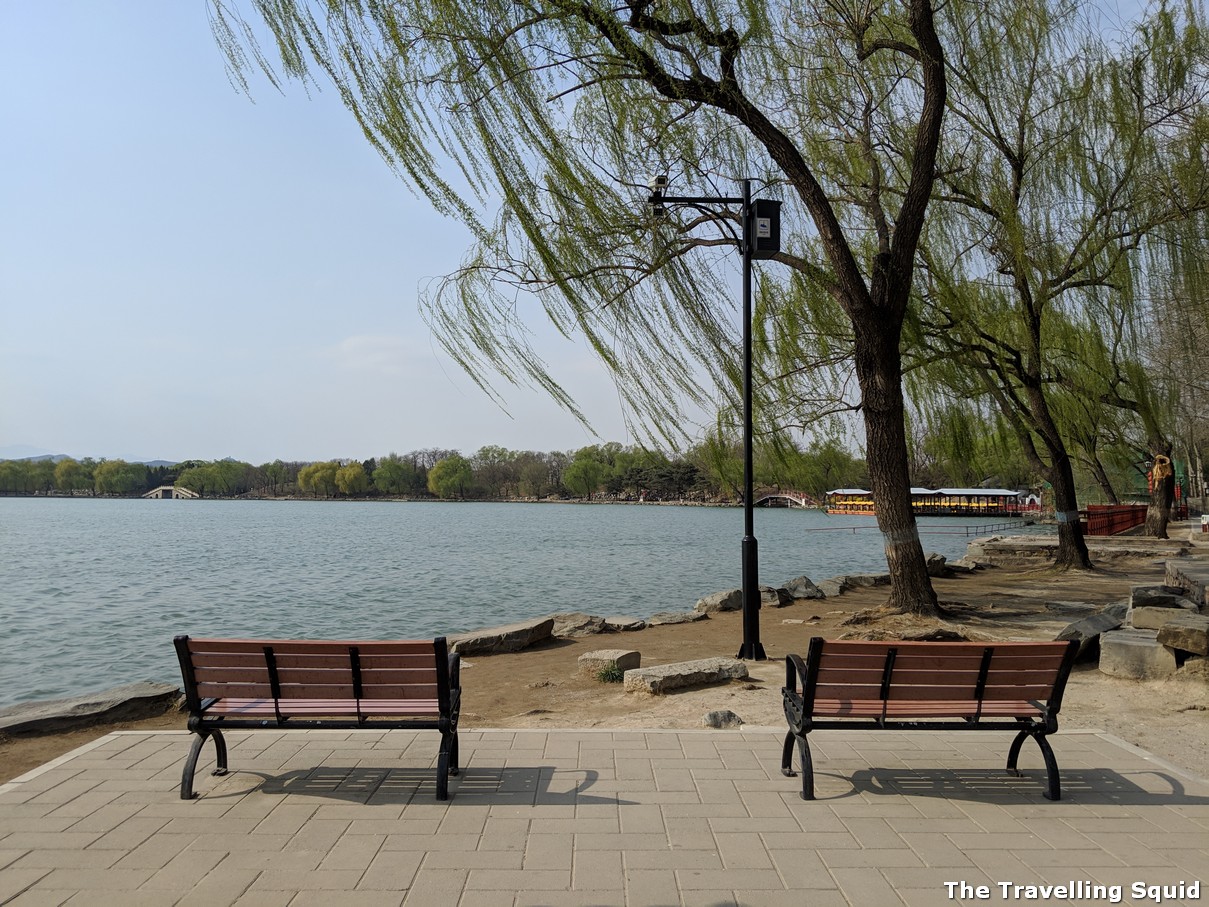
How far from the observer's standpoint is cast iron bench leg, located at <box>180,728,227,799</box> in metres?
4.14

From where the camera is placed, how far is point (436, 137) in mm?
7090

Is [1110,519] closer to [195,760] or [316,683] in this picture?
[316,683]

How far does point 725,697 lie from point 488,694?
8.17ft

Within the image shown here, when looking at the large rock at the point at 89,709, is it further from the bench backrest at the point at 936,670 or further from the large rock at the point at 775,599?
the large rock at the point at 775,599

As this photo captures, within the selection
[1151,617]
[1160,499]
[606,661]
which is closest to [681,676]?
[606,661]

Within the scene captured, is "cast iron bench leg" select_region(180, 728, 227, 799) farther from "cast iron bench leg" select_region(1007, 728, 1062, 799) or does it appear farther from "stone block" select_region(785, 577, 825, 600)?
"stone block" select_region(785, 577, 825, 600)

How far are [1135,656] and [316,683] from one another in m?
6.37

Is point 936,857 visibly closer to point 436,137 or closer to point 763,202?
point 436,137

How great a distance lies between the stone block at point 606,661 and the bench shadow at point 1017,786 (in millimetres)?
3973

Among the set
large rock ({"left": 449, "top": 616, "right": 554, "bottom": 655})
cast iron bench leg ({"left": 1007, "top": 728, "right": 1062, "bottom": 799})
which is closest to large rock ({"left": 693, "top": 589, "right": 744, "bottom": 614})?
large rock ({"left": 449, "top": 616, "right": 554, "bottom": 655})

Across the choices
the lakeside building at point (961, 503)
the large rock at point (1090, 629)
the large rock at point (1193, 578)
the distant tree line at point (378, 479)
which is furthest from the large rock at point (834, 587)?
the lakeside building at point (961, 503)

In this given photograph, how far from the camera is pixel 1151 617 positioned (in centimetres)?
789

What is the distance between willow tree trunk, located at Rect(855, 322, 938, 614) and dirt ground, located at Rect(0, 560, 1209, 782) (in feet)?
2.21

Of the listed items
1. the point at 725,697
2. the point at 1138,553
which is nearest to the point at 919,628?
the point at 725,697
